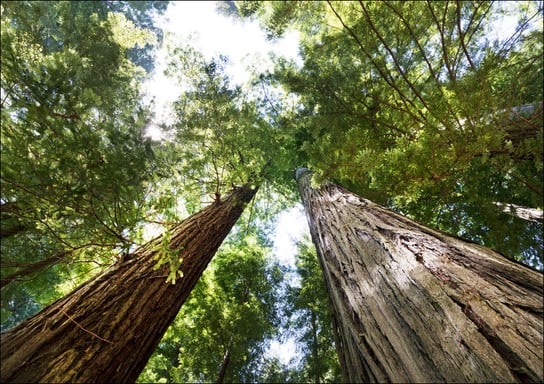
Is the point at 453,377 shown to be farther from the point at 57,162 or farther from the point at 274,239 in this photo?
the point at 274,239

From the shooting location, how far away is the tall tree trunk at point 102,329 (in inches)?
54.1

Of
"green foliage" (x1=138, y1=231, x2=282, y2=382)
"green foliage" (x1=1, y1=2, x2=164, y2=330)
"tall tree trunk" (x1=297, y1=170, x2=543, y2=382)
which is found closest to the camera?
"tall tree trunk" (x1=297, y1=170, x2=543, y2=382)

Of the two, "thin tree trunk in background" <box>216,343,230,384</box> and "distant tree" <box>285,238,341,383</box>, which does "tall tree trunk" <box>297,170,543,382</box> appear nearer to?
"thin tree trunk in background" <box>216,343,230,384</box>

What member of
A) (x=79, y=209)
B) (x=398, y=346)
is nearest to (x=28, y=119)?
(x=79, y=209)

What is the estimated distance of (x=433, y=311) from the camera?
1207mm

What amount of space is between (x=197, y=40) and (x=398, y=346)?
4.25 meters

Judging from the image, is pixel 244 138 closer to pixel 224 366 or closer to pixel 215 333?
pixel 215 333

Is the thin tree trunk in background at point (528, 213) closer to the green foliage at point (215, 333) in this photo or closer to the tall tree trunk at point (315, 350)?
the green foliage at point (215, 333)

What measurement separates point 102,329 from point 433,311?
1932mm

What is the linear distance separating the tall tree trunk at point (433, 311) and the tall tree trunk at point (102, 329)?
125 centimetres

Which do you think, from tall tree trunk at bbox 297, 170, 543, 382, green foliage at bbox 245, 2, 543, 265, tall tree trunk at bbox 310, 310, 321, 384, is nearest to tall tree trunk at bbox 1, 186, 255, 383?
tall tree trunk at bbox 297, 170, 543, 382

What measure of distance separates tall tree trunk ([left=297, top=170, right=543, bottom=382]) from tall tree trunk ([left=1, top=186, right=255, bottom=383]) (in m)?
1.25

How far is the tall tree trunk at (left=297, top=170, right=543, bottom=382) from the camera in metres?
0.95

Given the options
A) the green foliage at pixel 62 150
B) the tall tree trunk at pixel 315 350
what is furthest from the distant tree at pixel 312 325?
the green foliage at pixel 62 150
